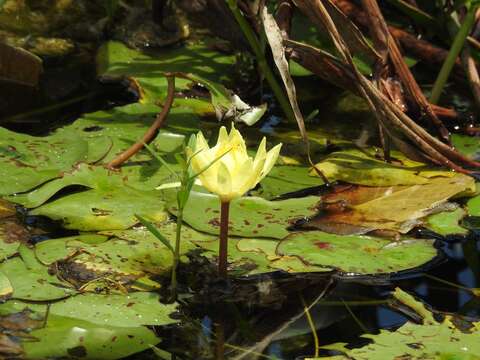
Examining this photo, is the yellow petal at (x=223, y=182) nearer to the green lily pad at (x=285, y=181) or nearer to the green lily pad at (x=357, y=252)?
the green lily pad at (x=357, y=252)

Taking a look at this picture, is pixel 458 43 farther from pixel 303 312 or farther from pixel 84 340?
pixel 84 340

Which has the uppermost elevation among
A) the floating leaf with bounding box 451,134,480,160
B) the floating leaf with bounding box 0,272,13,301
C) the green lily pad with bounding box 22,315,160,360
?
the floating leaf with bounding box 451,134,480,160

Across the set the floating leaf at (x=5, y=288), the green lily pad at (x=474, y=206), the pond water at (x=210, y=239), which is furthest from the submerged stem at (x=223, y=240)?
the green lily pad at (x=474, y=206)

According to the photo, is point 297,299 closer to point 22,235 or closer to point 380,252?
point 380,252

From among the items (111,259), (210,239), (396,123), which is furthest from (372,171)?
(111,259)

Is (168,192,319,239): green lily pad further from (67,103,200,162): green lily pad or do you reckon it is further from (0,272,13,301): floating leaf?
(0,272,13,301): floating leaf

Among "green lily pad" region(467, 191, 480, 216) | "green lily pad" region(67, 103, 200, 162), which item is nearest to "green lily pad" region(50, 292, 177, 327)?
"green lily pad" region(67, 103, 200, 162)
